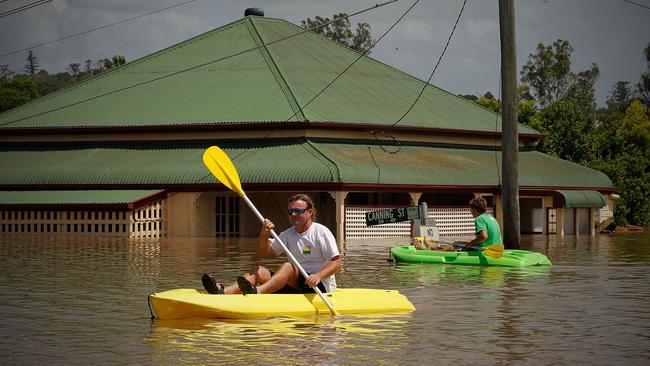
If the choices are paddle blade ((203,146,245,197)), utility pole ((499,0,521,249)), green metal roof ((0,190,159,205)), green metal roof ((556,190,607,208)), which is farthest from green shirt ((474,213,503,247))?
green metal roof ((556,190,607,208))

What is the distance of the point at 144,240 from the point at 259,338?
2862 centimetres

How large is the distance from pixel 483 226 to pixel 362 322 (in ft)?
32.7

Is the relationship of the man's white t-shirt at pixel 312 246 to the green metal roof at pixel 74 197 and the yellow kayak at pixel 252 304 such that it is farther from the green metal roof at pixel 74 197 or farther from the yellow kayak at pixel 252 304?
the green metal roof at pixel 74 197

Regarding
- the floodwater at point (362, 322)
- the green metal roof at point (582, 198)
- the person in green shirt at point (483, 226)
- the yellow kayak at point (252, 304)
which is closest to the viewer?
the floodwater at point (362, 322)

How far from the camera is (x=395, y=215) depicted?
108ft

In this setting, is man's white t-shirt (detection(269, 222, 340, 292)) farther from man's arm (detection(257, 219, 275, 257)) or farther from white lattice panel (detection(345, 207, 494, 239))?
white lattice panel (detection(345, 207, 494, 239))

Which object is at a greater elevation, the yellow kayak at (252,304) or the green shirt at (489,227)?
the green shirt at (489,227)

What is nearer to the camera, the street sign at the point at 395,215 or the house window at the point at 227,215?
the street sign at the point at 395,215

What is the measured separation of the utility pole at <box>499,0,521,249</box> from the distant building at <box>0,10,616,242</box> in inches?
509

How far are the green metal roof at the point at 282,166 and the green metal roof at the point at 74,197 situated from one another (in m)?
0.65

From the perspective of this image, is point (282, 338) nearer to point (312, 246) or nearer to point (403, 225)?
point (312, 246)

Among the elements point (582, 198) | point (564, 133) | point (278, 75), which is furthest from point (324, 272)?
point (564, 133)

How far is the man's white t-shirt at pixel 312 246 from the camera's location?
18.0 metres

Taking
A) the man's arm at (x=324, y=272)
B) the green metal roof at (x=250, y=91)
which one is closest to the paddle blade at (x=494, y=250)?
the man's arm at (x=324, y=272)
